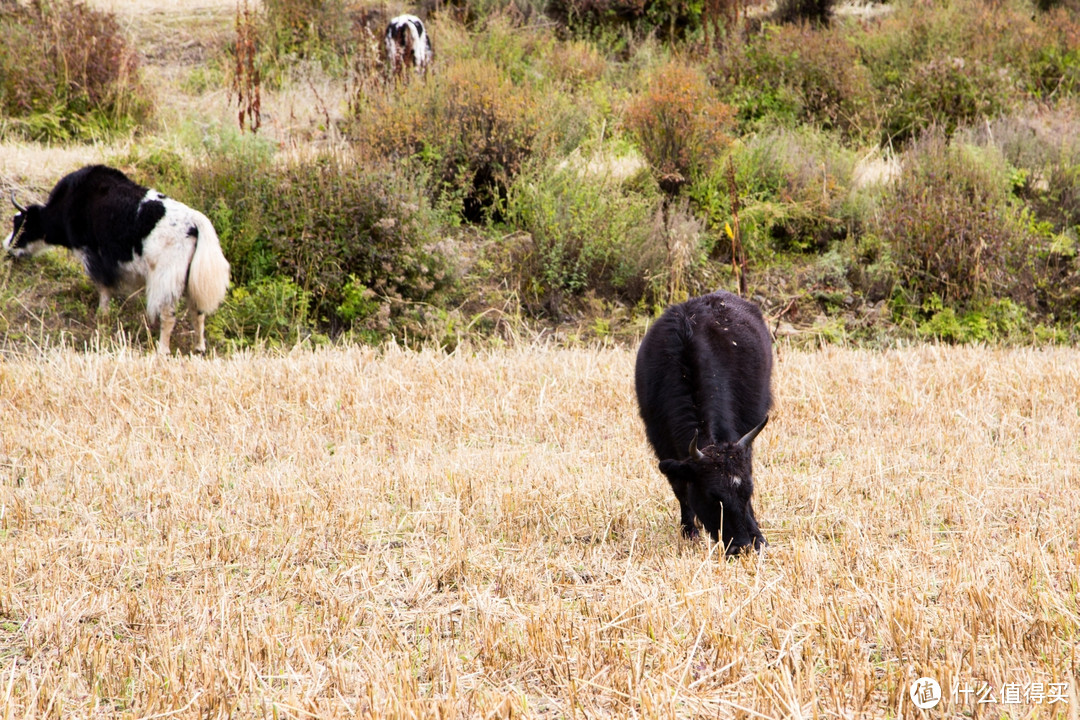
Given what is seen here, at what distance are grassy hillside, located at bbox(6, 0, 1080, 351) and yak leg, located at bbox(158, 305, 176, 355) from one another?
628 millimetres

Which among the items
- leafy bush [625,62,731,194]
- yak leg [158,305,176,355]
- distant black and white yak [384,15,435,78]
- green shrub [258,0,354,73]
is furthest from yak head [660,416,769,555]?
green shrub [258,0,354,73]

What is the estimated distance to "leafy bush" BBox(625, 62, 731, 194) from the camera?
1220cm

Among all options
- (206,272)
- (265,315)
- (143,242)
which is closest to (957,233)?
(265,315)

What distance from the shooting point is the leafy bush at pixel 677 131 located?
12203mm

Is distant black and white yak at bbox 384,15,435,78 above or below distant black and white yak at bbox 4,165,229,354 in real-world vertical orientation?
A: above

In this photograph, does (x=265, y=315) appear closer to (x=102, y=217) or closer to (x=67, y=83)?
(x=102, y=217)

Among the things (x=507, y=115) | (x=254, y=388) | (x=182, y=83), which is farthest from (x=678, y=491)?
(x=182, y=83)

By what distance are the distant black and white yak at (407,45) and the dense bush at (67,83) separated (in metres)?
3.57

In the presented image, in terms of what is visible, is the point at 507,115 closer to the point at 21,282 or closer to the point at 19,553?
the point at 21,282

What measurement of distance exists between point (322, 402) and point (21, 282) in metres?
5.06

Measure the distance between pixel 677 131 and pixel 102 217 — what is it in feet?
22.2

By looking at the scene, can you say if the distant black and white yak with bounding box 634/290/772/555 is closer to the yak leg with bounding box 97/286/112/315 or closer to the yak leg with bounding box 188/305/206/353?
the yak leg with bounding box 188/305/206/353

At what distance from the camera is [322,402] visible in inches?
299

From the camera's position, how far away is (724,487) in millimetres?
4703
